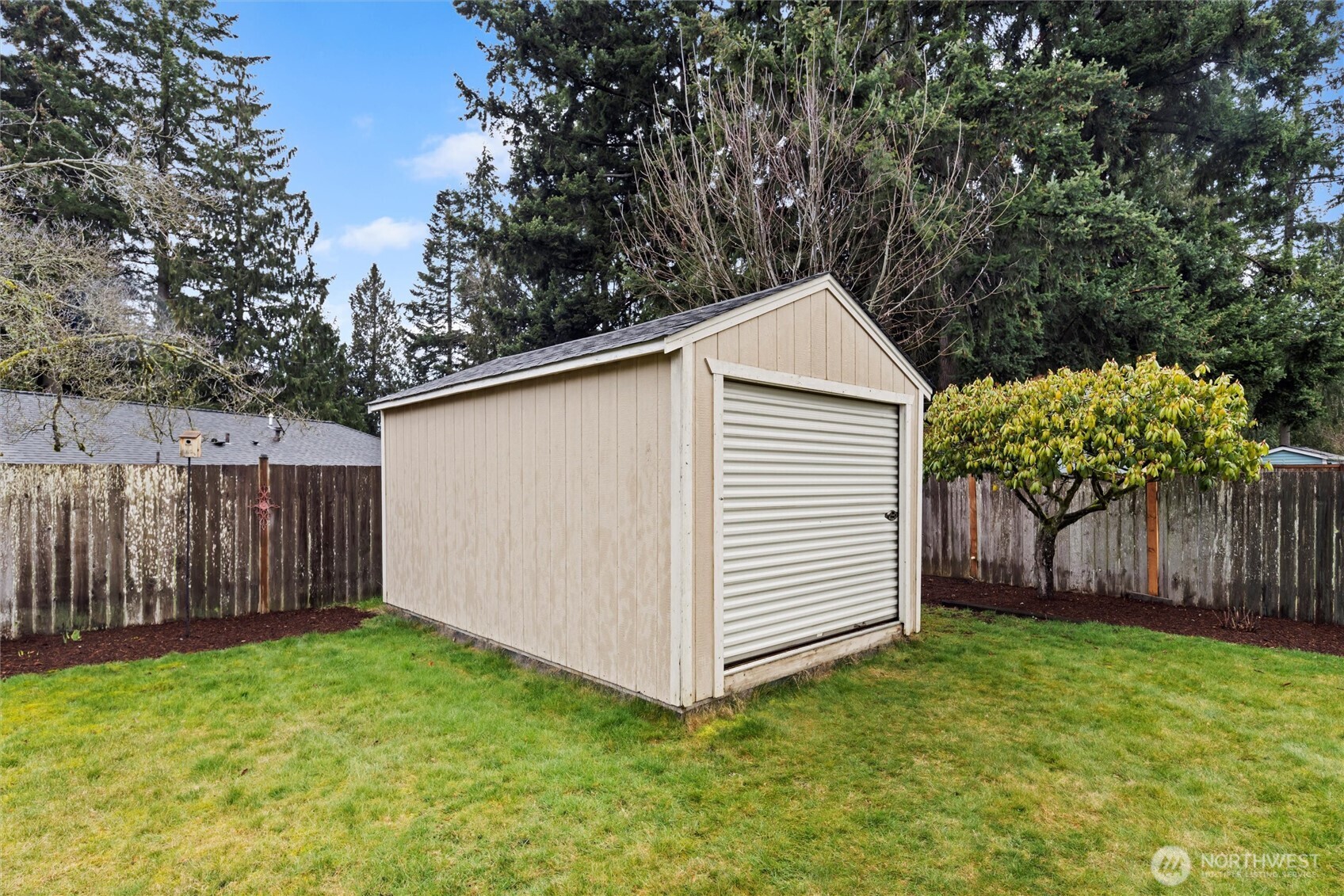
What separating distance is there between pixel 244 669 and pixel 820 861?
4.45 m

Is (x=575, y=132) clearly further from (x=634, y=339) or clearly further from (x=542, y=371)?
(x=634, y=339)

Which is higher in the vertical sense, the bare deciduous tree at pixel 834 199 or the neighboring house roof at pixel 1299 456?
the bare deciduous tree at pixel 834 199

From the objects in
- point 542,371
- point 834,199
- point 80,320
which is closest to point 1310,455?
point 834,199

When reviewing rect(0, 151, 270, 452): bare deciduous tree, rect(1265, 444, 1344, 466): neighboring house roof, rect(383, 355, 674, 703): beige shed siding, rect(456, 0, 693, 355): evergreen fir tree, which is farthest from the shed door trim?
rect(1265, 444, 1344, 466): neighboring house roof

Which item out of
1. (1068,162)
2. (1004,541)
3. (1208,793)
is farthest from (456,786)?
(1068,162)

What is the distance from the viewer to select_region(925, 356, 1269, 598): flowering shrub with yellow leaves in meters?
5.08

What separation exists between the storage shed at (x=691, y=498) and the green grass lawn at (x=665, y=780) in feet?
1.27

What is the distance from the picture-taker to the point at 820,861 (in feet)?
7.71

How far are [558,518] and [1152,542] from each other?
611cm

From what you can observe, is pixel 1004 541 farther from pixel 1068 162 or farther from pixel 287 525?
pixel 287 525

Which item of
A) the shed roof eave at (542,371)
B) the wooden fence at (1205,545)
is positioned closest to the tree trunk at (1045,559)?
the wooden fence at (1205,545)

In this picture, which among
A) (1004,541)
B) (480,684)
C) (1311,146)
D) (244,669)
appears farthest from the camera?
(1311,146)

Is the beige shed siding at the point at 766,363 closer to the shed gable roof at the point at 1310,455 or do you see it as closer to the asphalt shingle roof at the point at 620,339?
the asphalt shingle roof at the point at 620,339

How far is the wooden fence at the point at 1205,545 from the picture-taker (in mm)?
5316
